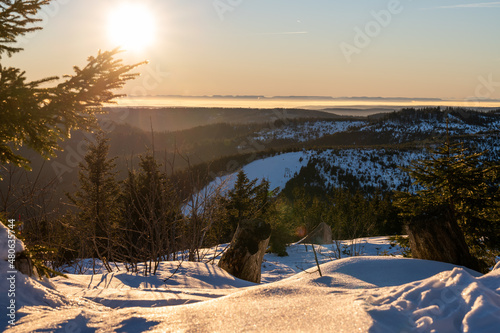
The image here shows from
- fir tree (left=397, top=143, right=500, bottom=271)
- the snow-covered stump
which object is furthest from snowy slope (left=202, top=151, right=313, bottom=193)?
the snow-covered stump

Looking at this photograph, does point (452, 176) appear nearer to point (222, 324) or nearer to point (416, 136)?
point (222, 324)

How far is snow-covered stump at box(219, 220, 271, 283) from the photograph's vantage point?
21.6 ft

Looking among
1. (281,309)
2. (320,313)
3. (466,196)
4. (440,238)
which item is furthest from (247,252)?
(466,196)

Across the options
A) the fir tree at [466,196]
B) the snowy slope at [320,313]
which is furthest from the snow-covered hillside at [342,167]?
the snowy slope at [320,313]

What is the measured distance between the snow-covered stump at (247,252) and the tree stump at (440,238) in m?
2.71

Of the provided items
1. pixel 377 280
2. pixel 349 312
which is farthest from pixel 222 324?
pixel 377 280

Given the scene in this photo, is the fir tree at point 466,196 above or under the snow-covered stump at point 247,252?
above

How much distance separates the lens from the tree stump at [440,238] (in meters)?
5.24

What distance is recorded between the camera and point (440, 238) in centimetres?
534

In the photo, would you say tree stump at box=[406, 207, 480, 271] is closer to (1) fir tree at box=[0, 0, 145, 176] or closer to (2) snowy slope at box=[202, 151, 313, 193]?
(1) fir tree at box=[0, 0, 145, 176]

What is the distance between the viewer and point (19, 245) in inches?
117

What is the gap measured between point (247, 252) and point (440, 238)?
329 centimetres

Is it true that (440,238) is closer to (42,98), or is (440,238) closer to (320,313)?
(320,313)

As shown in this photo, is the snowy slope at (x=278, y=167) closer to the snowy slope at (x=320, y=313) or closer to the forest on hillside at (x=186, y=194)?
the forest on hillside at (x=186, y=194)
